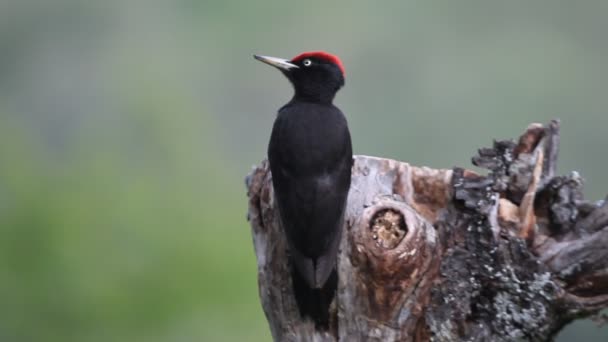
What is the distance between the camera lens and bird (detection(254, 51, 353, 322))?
477 centimetres

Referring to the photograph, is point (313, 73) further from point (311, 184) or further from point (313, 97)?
point (311, 184)

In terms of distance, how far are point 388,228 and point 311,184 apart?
0.67 metres

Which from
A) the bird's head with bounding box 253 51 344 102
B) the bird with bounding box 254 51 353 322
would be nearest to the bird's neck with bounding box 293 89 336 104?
the bird's head with bounding box 253 51 344 102

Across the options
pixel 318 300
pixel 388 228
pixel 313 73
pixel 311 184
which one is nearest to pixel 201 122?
pixel 313 73

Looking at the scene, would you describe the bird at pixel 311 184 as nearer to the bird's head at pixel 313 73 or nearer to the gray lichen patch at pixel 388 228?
the bird's head at pixel 313 73

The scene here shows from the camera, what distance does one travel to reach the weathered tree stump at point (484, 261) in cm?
453

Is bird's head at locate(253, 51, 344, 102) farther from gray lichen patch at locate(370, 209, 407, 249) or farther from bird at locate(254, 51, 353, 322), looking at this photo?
gray lichen patch at locate(370, 209, 407, 249)

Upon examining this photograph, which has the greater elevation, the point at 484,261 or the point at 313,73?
the point at 313,73

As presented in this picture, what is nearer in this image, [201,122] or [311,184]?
[311,184]

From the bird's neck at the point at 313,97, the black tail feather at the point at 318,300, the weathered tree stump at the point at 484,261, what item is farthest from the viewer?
the bird's neck at the point at 313,97

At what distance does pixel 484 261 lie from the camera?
15.0ft

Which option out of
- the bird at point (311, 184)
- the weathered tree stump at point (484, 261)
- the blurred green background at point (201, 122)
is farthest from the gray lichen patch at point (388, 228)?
the blurred green background at point (201, 122)

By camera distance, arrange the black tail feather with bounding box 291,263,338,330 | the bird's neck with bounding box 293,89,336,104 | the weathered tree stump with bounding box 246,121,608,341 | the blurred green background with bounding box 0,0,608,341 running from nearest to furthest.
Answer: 1. the weathered tree stump with bounding box 246,121,608,341
2. the black tail feather with bounding box 291,263,338,330
3. the bird's neck with bounding box 293,89,336,104
4. the blurred green background with bounding box 0,0,608,341

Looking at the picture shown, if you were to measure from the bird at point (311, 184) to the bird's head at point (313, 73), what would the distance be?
18cm
